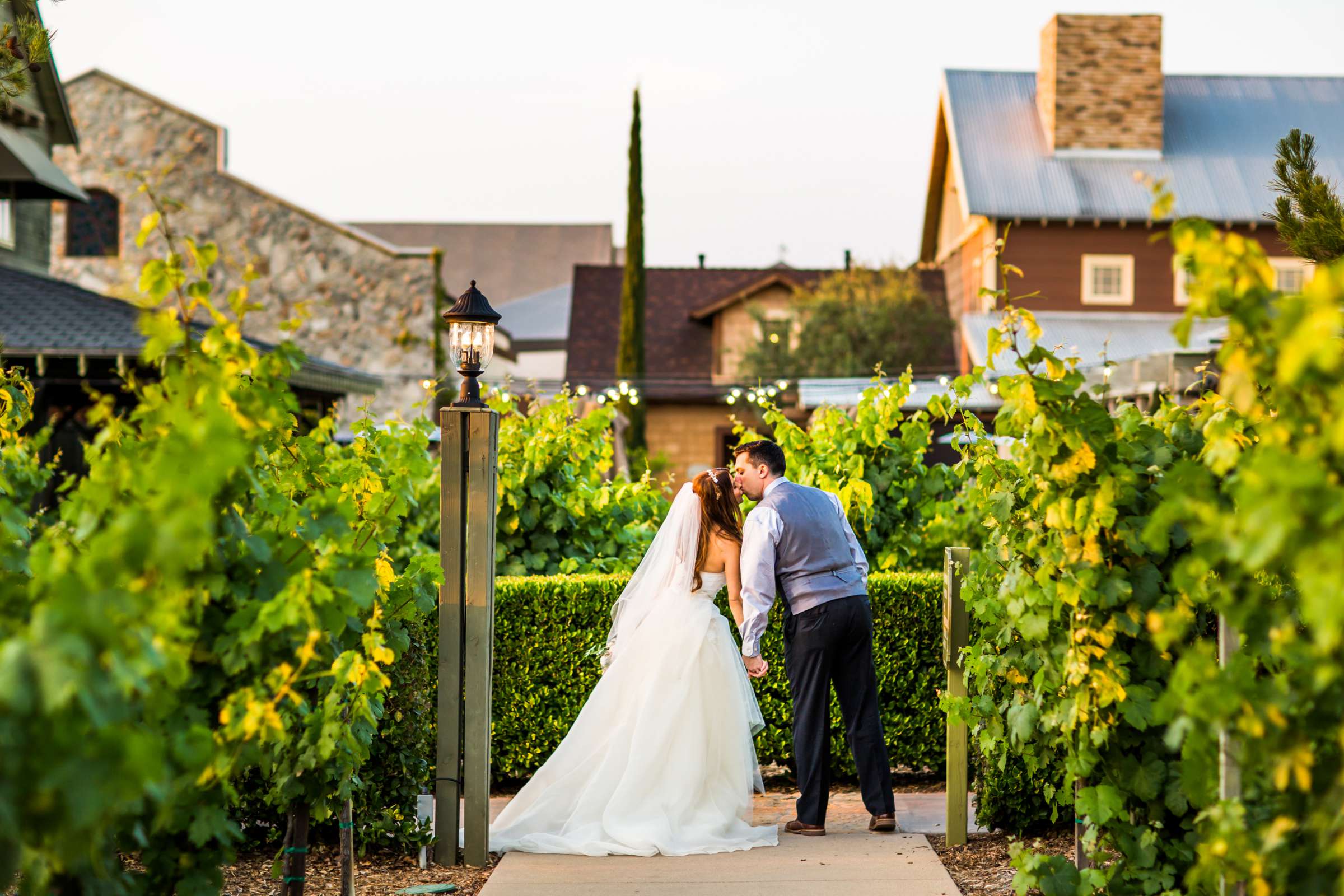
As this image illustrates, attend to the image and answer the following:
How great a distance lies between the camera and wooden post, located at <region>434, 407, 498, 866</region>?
211 inches

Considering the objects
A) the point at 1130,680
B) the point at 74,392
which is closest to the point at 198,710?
the point at 1130,680

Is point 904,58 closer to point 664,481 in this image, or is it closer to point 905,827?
point 664,481

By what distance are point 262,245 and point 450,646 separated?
20637mm

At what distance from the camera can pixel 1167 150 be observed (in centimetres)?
2747

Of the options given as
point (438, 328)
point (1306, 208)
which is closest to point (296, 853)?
point (1306, 208)

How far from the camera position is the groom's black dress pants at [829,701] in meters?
5.86

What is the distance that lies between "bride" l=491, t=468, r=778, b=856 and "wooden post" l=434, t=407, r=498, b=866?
32cm

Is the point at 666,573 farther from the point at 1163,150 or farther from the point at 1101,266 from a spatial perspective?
the point at 1163,150

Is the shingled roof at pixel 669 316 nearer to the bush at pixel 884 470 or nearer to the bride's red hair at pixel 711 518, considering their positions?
the bush at pixel 884 470

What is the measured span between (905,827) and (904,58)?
521 inches

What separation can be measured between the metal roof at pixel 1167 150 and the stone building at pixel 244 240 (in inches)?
460

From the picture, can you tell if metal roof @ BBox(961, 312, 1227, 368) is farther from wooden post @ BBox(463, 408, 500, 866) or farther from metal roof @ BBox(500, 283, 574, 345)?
wooden post @ BBox(463, 408, 500, 866)

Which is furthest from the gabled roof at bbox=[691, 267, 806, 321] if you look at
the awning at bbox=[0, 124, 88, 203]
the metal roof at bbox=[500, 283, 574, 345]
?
the awning at bbox=[0, 124, 88, 203]

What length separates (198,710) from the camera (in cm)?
304
